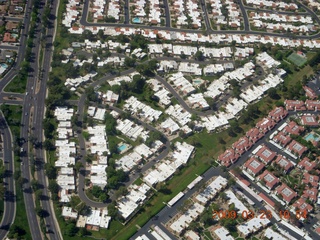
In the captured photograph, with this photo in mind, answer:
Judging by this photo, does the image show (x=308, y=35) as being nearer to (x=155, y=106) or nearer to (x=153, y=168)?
(x=155, y=106)

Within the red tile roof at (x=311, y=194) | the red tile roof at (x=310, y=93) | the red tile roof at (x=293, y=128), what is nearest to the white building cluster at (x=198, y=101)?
the red tile roof at (x=293, y=128)

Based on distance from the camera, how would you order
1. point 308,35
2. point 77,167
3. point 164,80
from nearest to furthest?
point 77,167 → point 164,80 → point 308,35

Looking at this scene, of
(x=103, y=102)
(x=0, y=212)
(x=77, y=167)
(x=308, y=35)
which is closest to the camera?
(x=0, y=212)

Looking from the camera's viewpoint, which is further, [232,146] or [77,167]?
[232,146]

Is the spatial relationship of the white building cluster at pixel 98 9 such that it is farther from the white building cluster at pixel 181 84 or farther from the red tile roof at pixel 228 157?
the red tile roof at pixel 228 157

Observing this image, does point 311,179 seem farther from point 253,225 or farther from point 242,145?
point 253,225

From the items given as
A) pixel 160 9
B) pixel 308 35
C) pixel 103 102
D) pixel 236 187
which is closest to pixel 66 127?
pixel 103 102
